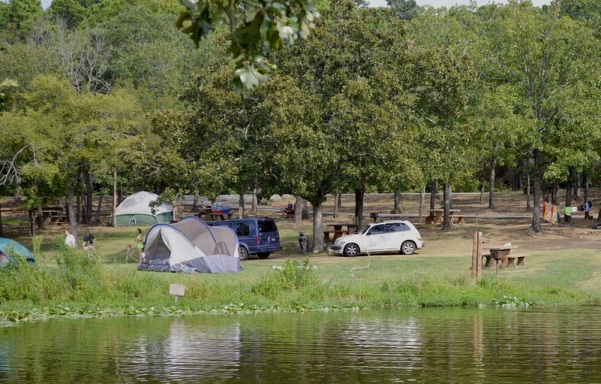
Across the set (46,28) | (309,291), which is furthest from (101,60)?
(309,291)

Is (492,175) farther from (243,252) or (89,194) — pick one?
(243,252)

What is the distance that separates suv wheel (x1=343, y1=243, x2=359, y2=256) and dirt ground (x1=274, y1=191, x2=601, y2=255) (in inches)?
137

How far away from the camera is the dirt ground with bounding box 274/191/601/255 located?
4228cm

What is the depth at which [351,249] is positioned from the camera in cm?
3919

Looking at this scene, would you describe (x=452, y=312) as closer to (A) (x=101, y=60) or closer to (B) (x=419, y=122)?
(B) (x=419, y=122)

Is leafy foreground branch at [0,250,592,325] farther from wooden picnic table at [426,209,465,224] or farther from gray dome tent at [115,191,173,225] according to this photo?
gray dome tent at [115,191,173,225]

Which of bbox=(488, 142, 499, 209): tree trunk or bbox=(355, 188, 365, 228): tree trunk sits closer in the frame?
bbox=(355, 188, 365, 228): tree trunk

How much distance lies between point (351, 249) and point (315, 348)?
22.5 m

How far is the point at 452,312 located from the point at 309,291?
13.5 feet

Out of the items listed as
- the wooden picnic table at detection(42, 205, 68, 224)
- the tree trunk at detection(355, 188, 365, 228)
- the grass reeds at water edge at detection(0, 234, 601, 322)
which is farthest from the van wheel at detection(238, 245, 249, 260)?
the wooden picnic table at detection(42, 205, 68, 224)

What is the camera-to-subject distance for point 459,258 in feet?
119

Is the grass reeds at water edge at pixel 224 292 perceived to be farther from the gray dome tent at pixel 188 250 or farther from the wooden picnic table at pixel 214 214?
the wooden picnic table at pixel 214 214

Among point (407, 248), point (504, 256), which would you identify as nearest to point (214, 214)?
point (407, 248)

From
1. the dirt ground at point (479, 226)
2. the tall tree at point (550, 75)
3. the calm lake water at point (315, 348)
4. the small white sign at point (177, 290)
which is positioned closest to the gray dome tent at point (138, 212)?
the dirt ground at point (479, 226)
